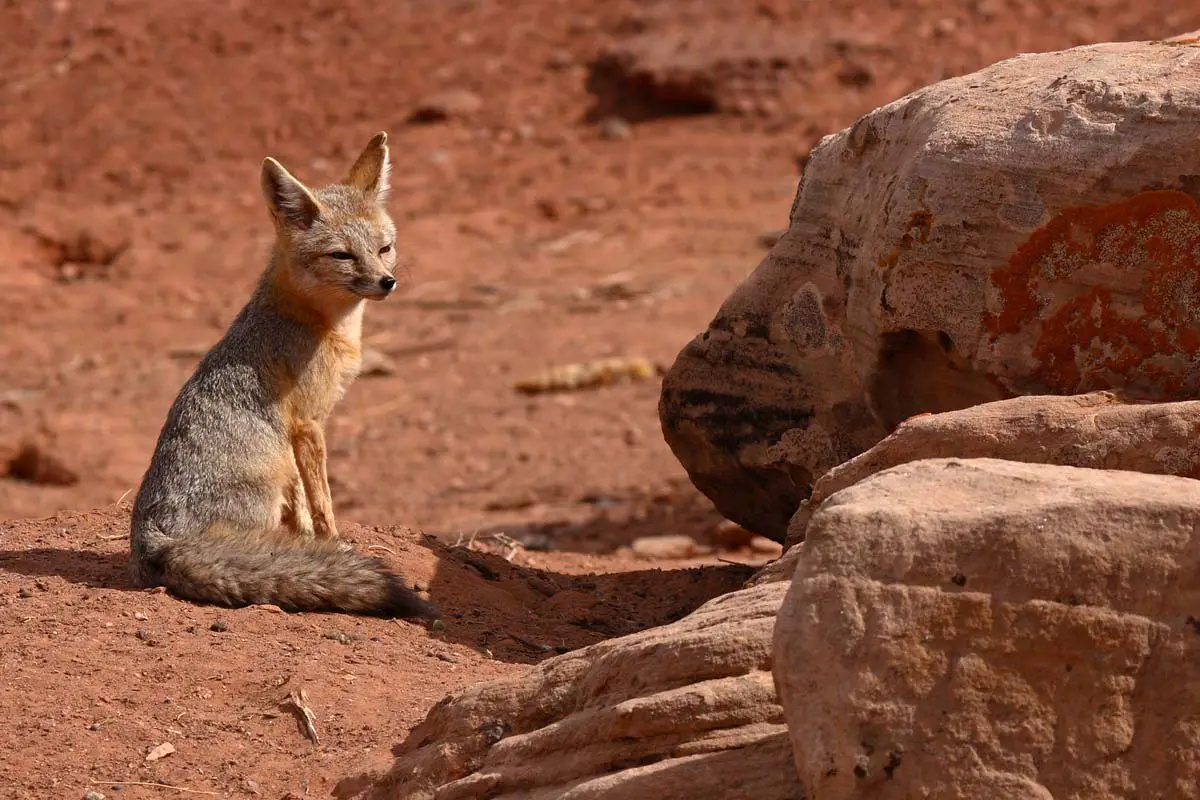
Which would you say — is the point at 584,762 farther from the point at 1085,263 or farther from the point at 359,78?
the point at 359,78

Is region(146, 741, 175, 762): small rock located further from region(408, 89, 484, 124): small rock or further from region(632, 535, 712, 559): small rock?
region(408, 89, 484, 124): small rock

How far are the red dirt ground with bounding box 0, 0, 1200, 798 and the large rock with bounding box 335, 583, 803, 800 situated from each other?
492 mm

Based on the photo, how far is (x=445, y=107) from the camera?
19453mm

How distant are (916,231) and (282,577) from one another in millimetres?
2701

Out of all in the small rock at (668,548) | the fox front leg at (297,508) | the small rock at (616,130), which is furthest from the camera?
the small rock at (616,130)

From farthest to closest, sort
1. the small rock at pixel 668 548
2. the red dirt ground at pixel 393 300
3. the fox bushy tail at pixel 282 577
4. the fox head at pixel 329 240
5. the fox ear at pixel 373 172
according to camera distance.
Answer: the small rock at pixel 668 548 < the fox ear at pixel 373 172 < the fox head at pixel 329 240 < the fox bushy tail at pixel 282 577 < the red dirt ground at pixel 393 300

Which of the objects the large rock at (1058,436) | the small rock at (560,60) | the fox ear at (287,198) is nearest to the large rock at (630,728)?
the large rock at (1058,436)

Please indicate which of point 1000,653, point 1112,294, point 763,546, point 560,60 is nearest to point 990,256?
point 1112,294

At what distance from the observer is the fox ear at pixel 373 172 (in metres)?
7.00

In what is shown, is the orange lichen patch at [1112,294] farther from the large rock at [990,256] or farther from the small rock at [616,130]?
the small rock at [616,130]

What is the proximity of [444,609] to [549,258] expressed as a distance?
992 centimetres

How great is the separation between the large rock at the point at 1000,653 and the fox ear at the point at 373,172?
13.4 ft

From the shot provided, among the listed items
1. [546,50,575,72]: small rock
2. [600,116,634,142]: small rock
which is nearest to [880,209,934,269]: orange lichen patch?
[600,116,634,142]: small rock

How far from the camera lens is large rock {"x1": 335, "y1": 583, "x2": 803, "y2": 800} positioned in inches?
147
